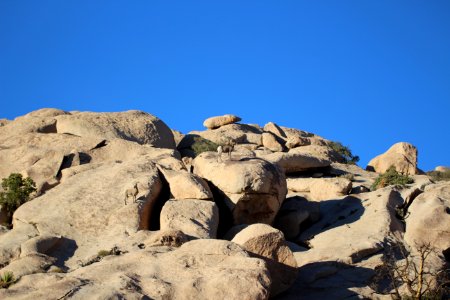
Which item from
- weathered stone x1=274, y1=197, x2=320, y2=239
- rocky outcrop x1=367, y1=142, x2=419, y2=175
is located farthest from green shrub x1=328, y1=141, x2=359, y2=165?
weathered stone x1=274, y1=197, x2=320, y2=239

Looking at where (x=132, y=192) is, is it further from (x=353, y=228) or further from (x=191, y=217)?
(x=353, y=228)

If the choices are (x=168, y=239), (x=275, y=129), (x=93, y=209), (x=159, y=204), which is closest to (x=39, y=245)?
(x=93, y=209)

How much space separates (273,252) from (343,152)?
95.9 ft

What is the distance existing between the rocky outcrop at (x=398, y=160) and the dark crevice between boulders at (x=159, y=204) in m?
19.1

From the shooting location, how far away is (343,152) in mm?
50344

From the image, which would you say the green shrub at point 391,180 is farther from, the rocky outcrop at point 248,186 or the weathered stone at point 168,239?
the weathered stone at point 168,239

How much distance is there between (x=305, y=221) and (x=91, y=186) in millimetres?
10117

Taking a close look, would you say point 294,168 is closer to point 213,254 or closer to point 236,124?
point 236,124

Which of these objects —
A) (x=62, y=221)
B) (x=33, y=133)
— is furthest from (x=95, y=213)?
(x=33, y=133)

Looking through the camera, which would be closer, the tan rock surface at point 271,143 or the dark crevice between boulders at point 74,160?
the dark crevice between boulders at point 74,160

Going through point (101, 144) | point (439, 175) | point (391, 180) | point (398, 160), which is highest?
point (439, 175)

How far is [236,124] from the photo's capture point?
5228 centimetres

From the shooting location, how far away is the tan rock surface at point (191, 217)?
969 inches

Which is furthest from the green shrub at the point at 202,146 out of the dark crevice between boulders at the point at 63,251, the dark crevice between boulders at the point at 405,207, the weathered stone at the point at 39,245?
the weathered stone at the point at 39,245
